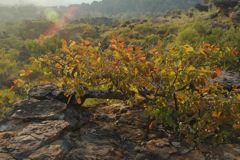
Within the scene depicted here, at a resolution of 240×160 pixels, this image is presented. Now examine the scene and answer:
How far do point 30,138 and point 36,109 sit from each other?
1.07 meters

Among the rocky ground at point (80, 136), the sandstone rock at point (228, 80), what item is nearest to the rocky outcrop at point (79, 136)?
the rocky ground at point (80, 136)

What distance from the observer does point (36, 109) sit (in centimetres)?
566

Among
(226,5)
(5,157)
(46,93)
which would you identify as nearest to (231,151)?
(5,157)

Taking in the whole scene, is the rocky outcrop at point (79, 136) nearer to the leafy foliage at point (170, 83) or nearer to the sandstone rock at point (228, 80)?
the leafy foliage at point (170, 83)

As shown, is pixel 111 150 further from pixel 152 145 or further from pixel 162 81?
pixel 162 81

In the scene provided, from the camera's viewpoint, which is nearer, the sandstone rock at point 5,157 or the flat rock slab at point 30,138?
the sandstone rock at point 5,157

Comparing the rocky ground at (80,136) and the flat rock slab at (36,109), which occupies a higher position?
the flat rock slab at (36,109)

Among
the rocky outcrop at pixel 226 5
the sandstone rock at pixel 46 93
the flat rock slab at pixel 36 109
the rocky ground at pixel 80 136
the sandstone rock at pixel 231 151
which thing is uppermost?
Result: the rocky outcrop at pixel 226 5

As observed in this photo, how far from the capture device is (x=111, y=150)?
486 cm

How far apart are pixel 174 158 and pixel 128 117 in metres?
1.61

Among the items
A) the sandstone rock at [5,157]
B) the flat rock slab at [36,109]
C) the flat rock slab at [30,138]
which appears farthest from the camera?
the flat rock slab at [36,109]

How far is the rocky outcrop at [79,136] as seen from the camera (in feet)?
15.0

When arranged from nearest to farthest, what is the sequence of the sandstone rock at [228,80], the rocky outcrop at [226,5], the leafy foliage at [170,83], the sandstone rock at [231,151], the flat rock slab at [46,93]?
the sandstone rock at [231,151]
the leafy foliage at [170,83]
the flat rock slab at [46,93]
the sandstone rock at [228,80]
the rocky outcrop at [226,5]

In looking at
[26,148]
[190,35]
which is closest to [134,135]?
[26,148]
